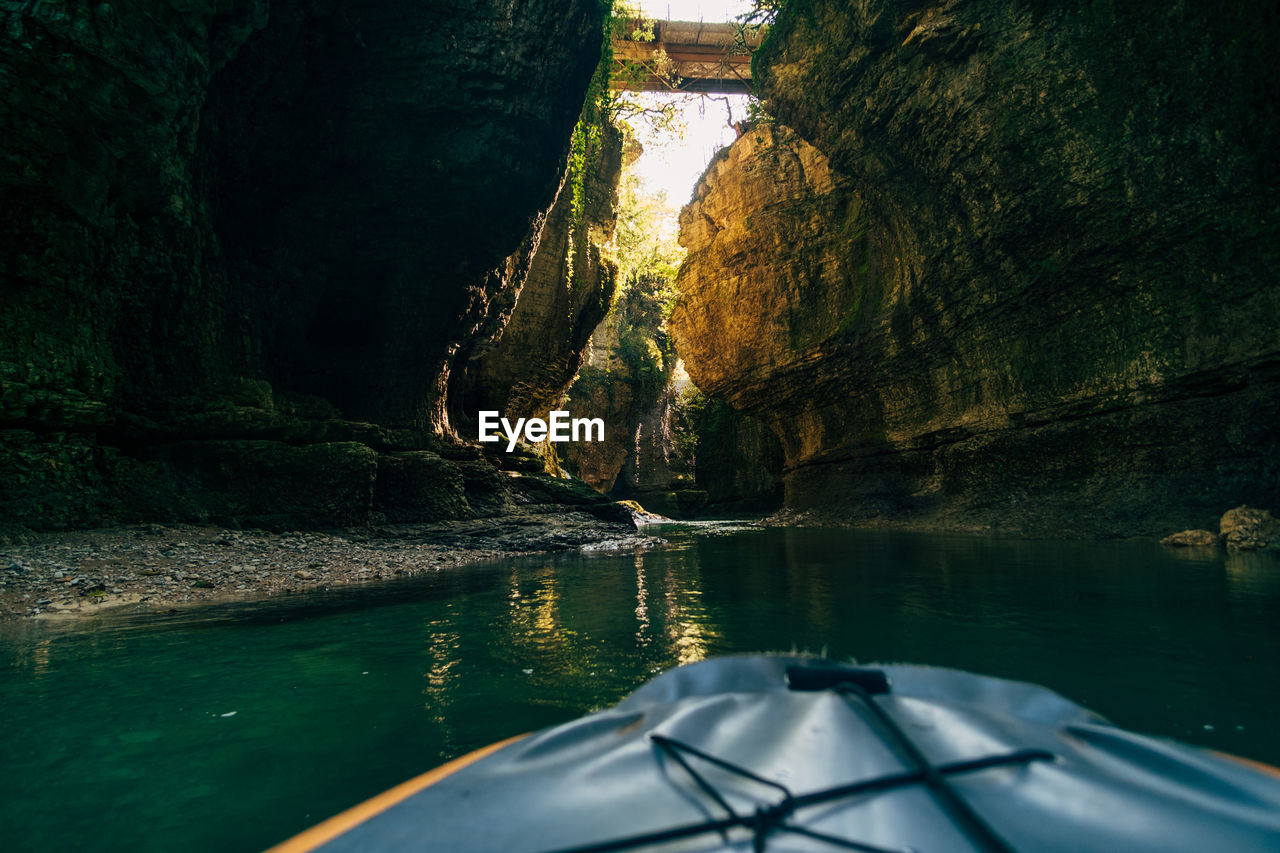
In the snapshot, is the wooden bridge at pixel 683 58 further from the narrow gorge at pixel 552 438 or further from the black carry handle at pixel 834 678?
the black carry handle at pixel 834 678

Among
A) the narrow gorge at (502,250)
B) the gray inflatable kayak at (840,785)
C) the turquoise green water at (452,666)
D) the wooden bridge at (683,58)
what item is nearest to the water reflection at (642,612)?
the turquoise green water at (452,666)

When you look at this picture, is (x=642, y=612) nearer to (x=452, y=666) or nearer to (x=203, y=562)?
(x=452, y=666)

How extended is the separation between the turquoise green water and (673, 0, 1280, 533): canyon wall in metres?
3.96

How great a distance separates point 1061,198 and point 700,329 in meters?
10.9

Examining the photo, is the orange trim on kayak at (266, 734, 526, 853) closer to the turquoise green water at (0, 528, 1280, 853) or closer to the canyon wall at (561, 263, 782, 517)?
the turquoise green water at (0, 528, 1280, 853)

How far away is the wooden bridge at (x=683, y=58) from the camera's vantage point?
54.0ft

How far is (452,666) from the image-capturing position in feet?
9.32

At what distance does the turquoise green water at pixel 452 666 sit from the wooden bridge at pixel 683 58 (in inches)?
620

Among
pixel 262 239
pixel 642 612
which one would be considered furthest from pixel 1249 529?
pixel 262 239

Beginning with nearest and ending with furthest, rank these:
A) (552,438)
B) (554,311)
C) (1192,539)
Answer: (1192,539) → (554,311) → (552,438)

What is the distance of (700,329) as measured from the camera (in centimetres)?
1894

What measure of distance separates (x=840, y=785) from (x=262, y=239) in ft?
34.6

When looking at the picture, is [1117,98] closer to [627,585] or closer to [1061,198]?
Result: [1061,198]

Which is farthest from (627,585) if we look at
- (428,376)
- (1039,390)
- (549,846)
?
(1039,390)
